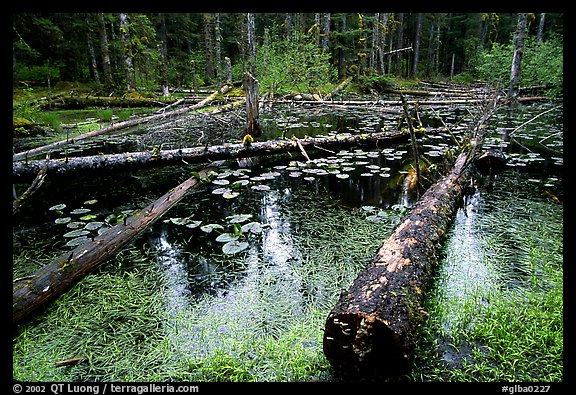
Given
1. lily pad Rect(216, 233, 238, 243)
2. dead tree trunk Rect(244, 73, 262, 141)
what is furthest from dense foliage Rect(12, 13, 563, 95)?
lily pad Rect(216, 233, 238, 243)

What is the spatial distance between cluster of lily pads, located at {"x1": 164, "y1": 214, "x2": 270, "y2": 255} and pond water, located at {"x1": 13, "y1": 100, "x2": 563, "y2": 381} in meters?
0.01

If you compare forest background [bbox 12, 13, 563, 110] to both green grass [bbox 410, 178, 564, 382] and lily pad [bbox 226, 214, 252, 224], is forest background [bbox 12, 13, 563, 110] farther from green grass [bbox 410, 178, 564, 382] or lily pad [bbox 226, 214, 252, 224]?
green grass [bbox 410, 178, 564, 382]

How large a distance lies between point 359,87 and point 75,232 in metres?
16.1

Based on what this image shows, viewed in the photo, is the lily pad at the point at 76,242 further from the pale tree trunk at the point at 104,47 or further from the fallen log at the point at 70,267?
the pale tree trunk at the point at 104,47

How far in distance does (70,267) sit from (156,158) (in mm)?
2627

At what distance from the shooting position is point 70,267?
209cm

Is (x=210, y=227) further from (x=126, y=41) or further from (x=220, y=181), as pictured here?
(x=126, y=41)

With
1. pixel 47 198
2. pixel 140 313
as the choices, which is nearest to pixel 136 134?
pixel 47 198

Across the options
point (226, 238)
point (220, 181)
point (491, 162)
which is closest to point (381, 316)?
point (226, 238)

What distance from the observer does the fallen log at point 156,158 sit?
3.82 metres

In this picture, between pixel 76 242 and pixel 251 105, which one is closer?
pixel 76 242

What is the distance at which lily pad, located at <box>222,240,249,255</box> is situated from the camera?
250 centimetres
